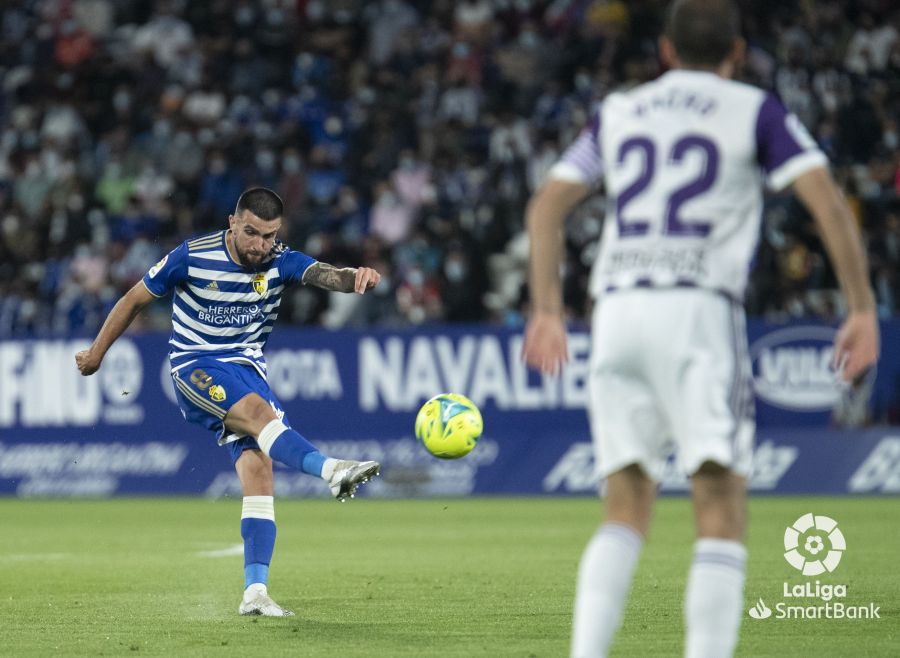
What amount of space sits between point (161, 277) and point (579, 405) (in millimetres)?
9489

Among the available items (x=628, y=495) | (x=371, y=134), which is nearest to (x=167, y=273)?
(x=628, y=495)

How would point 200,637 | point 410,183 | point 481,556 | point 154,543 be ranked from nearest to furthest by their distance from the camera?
1. point 200,637
2. point 481,556
3. point 154,543
4. point 410,183

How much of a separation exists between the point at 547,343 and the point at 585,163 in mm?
585

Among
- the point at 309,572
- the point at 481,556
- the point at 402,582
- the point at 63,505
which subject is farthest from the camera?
the point at 63,505

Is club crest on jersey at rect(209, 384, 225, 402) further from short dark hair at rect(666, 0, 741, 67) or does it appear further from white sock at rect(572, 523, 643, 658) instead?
short dark hair at rect(666, 0, 741, 67)

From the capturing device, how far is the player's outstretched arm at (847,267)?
15.0 feet

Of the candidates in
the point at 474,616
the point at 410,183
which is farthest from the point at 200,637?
the point at 410,183

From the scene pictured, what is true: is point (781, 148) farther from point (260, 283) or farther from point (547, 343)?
point (260, 283)

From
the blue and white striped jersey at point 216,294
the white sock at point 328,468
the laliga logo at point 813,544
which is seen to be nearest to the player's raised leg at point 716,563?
the white sock at point 328,468

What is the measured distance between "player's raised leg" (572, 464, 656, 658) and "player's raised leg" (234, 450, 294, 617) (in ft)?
10.8

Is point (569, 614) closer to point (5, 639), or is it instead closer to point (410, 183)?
point (5, 639)

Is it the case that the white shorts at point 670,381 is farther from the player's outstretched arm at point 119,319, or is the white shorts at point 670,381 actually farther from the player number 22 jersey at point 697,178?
the player's outstretched arm at point 119,319

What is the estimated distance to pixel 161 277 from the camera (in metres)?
8.39

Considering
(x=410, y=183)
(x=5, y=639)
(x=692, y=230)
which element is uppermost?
(x=410, y=183)
